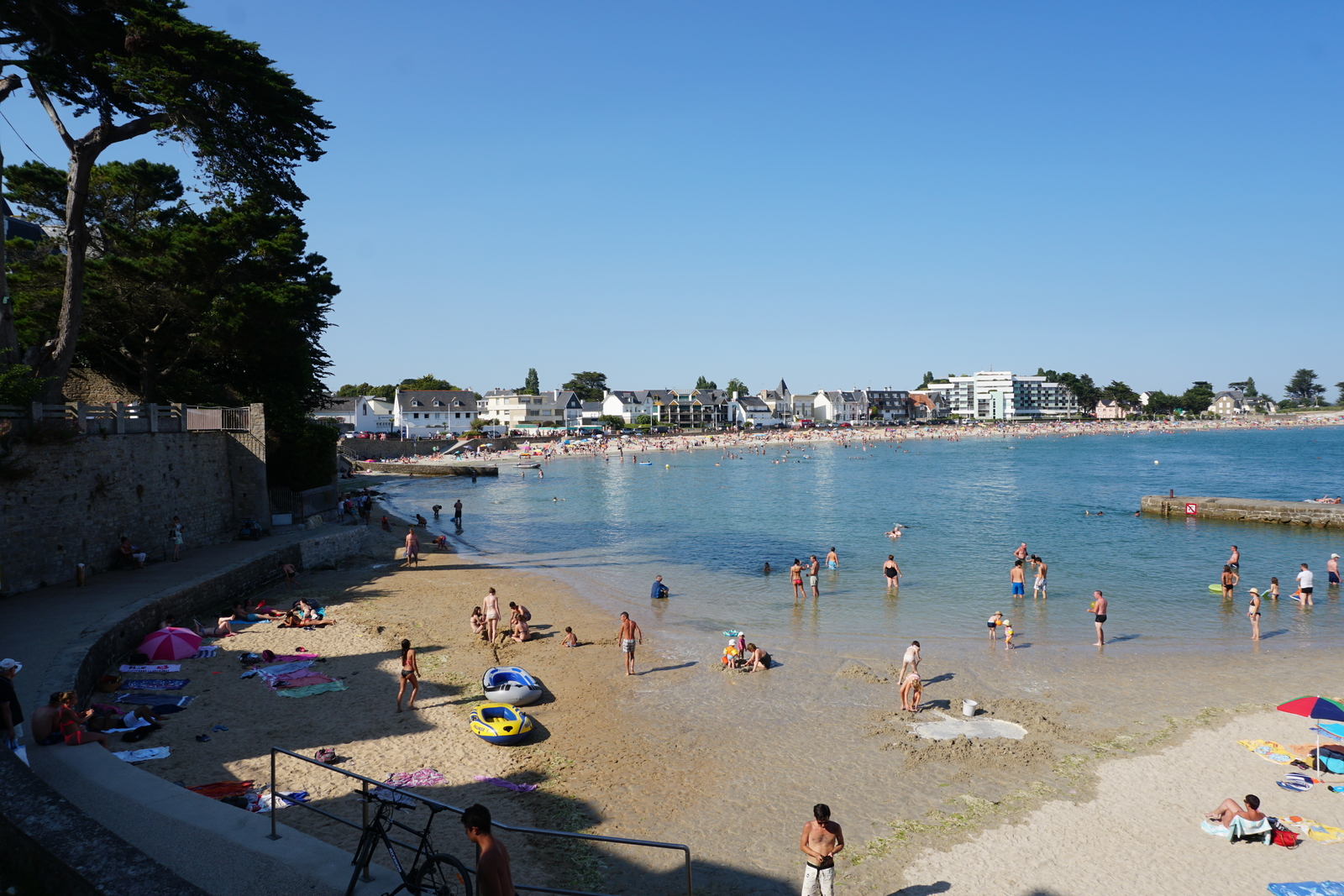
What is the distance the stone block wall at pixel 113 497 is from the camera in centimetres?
1555

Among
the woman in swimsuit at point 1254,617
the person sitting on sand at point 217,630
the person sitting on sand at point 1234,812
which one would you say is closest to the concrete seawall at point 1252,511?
the woman in swimsuit at point 1254,617

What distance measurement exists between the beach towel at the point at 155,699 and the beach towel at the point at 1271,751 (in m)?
16.1

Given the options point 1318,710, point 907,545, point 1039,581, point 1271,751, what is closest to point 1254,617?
point 1039,581

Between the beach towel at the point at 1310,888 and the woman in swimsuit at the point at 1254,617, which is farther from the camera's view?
the woman in swimsuit at the point at 1254,617

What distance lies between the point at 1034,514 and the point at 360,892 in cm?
4011

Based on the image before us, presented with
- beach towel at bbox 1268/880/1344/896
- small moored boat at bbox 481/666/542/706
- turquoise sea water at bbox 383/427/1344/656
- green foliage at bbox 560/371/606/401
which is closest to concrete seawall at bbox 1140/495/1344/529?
turquoise sea water at bbox 383/427/1344/656

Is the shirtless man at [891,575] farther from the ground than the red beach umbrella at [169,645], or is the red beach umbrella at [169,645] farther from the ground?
the red beach umbrella at [169,645]

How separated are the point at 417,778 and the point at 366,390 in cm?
14457

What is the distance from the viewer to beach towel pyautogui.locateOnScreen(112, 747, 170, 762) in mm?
9656

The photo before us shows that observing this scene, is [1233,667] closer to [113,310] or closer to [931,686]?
[931,686]

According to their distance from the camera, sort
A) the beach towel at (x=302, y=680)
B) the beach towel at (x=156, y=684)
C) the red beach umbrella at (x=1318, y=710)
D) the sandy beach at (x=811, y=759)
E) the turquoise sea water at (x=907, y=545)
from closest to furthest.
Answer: the sandy beach at (x=811, y=759) → the red beach umbrella at (x=1318, y=710) → the beach towel at (x=156, y=684) → the beach towel at (x=302, y=680) → the turquoise sea water at (x=907, y=545)

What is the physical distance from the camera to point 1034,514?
3950 cm

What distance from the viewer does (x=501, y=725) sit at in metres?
11.1

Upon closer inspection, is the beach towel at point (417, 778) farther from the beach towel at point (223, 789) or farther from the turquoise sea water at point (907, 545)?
the turquoise sea water at point (907, 545)
